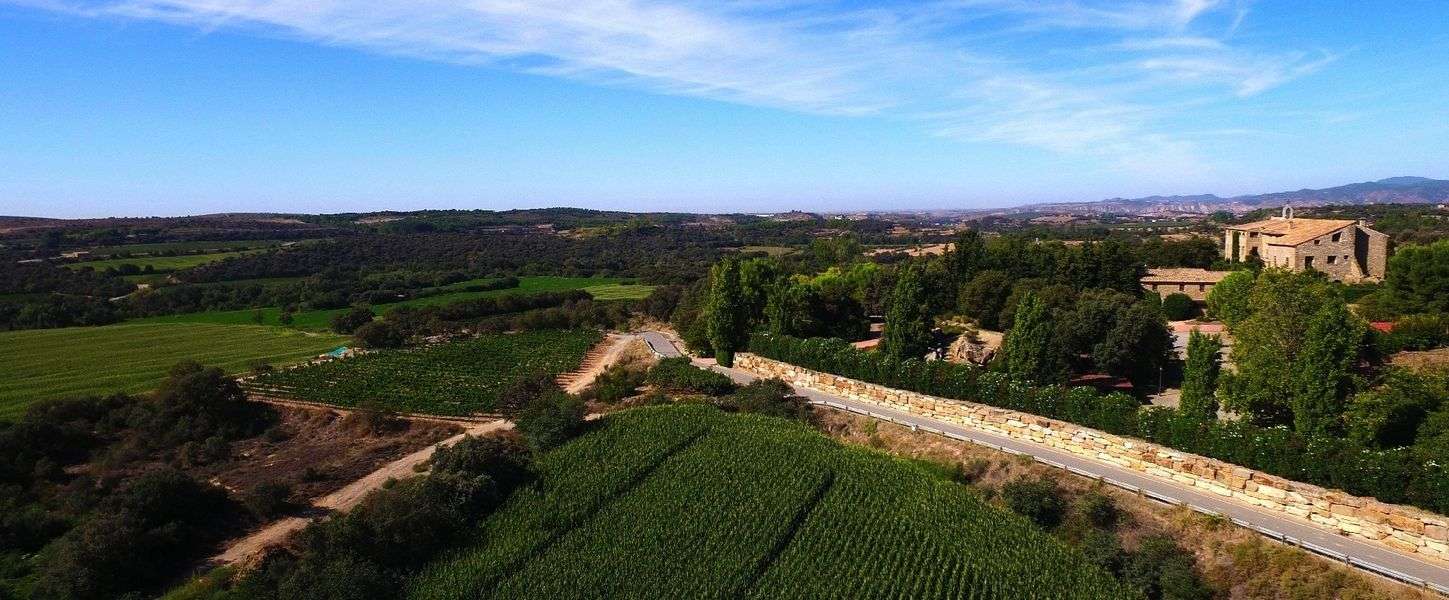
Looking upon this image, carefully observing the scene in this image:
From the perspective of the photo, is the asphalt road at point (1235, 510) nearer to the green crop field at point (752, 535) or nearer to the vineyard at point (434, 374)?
the green crop field at point (752, 535)

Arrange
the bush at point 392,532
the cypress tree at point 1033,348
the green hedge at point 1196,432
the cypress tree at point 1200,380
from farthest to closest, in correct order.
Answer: the cypress tree at point 1033,348 < the cypress tree at point 1200,380 < the bush at point 392,532 < the green hedge at point 1196,432

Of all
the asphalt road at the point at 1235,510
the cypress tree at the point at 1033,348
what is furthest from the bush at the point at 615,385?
the cypress tree at the point at 1033,348

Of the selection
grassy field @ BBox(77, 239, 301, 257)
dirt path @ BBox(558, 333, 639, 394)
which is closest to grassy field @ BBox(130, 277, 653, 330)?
dirt path @ BBox(558, 333, 639, 394)

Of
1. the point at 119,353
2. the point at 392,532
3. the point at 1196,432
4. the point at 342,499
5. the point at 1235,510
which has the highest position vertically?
the point at 1196,432

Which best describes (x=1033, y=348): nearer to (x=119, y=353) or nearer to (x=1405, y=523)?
(x=1405, y=523)

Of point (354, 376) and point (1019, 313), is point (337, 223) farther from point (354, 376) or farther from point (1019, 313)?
point (1019, 313)

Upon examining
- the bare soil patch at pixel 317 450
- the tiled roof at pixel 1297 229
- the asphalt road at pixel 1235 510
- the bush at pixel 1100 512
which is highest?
the tiled roof at pixel 1297 229

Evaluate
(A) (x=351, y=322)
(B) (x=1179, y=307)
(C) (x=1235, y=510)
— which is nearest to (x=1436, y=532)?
(C) (x=1235, y=510)
